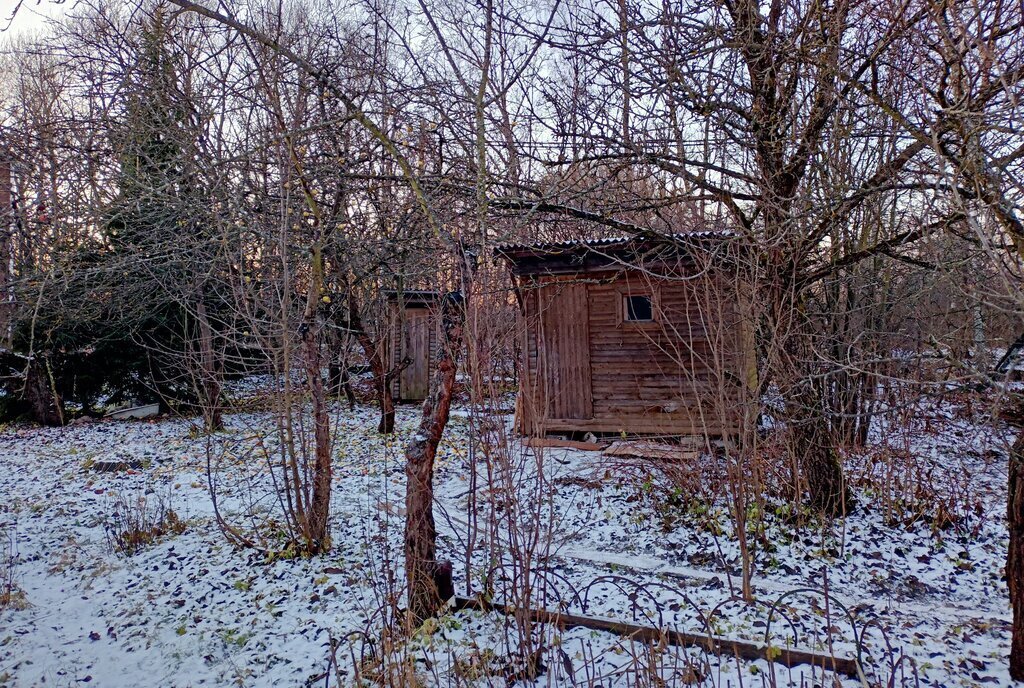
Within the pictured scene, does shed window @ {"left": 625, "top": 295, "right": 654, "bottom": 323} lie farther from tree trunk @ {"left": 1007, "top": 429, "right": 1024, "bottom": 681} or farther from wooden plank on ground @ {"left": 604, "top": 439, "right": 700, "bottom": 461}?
tree trunk @ {"left": 1007, "top": 429, "right": 1024, "bottom": 681}

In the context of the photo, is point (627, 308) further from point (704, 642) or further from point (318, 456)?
point (704, 642)

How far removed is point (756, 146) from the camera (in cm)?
544

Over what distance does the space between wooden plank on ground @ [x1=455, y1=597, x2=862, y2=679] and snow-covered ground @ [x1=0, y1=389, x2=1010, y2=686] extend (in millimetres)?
66

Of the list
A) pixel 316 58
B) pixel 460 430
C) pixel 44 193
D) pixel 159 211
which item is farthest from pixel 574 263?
pixel 44 193

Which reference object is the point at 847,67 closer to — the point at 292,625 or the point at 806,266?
the point at 806,266

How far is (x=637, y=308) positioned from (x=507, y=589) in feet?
22.4

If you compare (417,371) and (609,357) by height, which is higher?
(609,357)

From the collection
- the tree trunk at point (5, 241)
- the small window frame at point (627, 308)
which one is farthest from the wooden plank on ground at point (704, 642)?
the small window frame at point (627, 308)

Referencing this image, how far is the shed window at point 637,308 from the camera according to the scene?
1026 cm

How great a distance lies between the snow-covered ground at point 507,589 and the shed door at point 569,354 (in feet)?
7.53

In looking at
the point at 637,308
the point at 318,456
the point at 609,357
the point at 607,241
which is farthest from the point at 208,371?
the point at 637,308

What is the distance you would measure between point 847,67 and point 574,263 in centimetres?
510

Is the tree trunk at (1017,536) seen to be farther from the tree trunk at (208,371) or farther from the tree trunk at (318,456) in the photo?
the tree trunk at (208,371)

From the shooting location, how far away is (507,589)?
4.26 m
